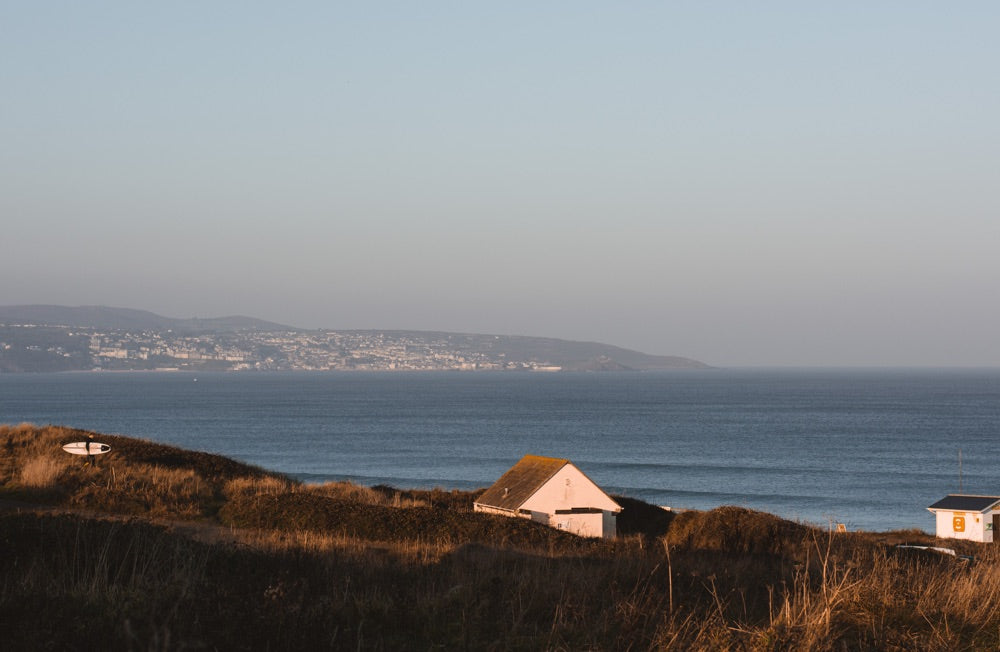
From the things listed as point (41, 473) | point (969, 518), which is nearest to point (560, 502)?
point (41, 473)

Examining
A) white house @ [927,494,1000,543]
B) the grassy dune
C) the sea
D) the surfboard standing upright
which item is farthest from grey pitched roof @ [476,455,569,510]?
the grassy dune

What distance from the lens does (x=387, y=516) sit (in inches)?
875

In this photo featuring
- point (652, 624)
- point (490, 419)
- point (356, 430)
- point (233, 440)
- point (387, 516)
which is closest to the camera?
point (652, 624)

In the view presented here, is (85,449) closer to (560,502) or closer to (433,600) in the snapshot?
(560,502)

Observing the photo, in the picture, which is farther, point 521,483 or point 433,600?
point 521,483

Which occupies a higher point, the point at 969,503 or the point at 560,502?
the point at 560,502

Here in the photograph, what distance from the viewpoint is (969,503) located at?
41.6 m

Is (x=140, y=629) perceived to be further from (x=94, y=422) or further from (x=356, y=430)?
(x=94, y=422)

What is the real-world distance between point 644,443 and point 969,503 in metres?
66.8

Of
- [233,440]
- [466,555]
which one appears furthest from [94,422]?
[466,555]

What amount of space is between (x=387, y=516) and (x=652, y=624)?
15276 millimetres

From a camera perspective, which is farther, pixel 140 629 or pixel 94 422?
pixel 94 422

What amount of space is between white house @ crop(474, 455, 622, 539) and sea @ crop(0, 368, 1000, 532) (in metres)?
8.81

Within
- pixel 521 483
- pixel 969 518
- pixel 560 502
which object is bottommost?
pixel 969 518
